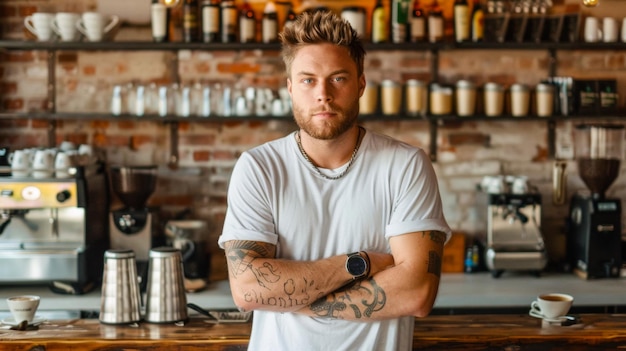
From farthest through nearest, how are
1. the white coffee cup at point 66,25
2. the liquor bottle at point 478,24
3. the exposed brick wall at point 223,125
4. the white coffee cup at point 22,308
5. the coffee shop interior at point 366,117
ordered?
the exposed brick wall at point 223,125, the liquor bottle at point 478,24, the white coffee cup at point 66,25, the coffee shop interior at point 366,117, the white coffee cup at point 22,308

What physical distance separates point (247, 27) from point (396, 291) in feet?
8.51

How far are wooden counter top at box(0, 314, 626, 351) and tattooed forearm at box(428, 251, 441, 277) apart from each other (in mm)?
511

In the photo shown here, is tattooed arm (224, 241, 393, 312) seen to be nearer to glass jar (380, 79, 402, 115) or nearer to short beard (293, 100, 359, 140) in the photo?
short beard (293, 100, 359, 140)

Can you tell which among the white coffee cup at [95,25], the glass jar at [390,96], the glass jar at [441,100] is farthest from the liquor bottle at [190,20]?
the glass jar at [441,100]

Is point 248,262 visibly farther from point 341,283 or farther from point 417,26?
point 417,26

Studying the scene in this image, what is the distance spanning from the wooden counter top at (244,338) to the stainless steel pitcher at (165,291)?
0.26 ft

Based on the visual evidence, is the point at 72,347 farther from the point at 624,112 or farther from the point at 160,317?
the point at 624,112

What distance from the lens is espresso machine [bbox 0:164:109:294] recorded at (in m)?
3.88

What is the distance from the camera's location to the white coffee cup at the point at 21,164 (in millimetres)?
3941

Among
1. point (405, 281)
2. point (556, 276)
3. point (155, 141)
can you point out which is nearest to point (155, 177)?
point (155, 141)

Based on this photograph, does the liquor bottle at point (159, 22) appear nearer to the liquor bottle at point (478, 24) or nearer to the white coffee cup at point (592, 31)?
the liquor bottle at point (478, 24)

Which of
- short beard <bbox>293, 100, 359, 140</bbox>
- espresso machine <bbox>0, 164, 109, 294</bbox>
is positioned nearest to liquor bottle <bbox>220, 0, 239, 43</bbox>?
espresso machine <bbox>0, 164, 109, 294</bbox>

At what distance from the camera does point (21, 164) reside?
156 inches

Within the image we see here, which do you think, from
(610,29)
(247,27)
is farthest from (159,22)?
(610,29)
